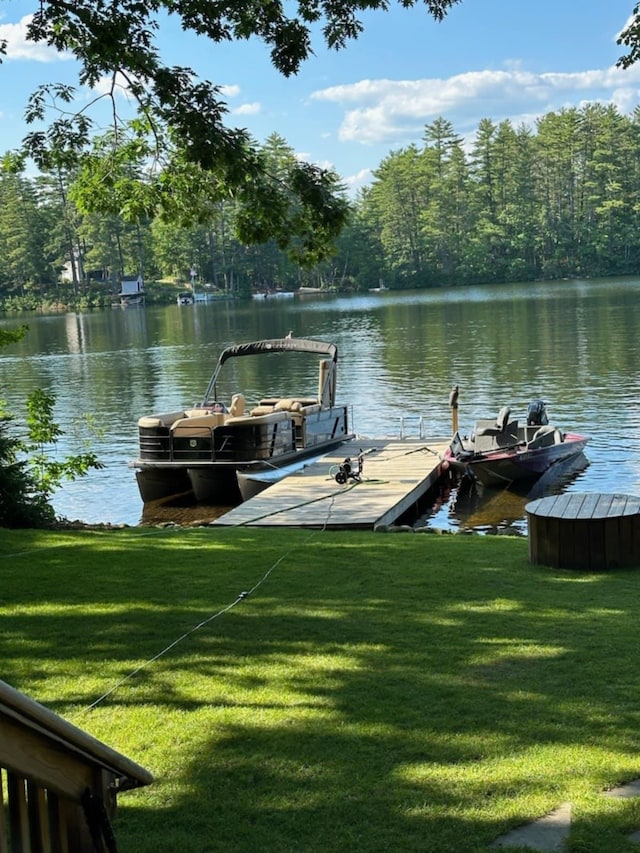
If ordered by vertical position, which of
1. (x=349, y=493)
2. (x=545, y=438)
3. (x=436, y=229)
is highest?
(x=436, y=229)

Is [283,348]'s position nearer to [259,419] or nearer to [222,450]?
[259,419]

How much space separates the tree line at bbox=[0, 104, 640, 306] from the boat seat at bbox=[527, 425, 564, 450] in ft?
301

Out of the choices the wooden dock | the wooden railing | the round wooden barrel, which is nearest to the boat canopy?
the wooden dock

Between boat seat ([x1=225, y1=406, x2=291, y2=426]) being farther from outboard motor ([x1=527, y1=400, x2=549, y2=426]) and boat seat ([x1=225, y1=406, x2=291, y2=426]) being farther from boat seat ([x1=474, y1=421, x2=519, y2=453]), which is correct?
outboard motor ([x1=527, y1=400, x2=549, y2=426])

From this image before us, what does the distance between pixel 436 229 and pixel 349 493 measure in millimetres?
110056

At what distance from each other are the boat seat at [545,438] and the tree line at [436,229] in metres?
91.9

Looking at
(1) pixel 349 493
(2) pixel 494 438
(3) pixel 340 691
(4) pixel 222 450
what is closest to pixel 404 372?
(2) pixel 494 438

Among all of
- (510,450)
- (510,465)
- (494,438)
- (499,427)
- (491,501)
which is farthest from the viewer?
(499,427)

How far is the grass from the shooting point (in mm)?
4031

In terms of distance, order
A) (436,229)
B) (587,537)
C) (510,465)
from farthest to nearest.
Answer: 1. (436,229)
2. (510,465)
3. (587,537)

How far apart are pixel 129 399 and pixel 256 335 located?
2416 cm

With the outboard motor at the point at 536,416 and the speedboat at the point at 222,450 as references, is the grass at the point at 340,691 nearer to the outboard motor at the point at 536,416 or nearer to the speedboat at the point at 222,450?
the speedboat at the point at 222,450

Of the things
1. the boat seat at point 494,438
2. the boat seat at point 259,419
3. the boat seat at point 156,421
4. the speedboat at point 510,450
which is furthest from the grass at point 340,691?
the boat seat at point 494,438

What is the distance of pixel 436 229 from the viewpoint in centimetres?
12388
